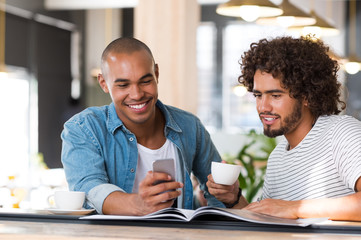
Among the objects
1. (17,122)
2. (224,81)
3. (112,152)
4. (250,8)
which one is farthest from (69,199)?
(224,81)

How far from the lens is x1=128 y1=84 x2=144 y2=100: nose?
204cm

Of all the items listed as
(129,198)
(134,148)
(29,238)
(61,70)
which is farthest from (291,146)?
(61,70)

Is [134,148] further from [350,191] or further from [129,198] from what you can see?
[350,191]

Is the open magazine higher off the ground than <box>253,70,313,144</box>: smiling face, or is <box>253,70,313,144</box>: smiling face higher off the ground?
<box>253,70,313,144</box>: smiling face

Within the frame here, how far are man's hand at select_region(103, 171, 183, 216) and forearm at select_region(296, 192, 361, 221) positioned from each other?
1.23 feet

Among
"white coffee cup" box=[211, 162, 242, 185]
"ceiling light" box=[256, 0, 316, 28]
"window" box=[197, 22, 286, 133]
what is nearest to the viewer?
"white coffee cup" box=[211, 162, 242, 185]

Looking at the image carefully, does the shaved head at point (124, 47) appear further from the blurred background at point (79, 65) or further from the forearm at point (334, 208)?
the blurred background at point (79, 65)

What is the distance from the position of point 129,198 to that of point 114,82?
0.52 meters

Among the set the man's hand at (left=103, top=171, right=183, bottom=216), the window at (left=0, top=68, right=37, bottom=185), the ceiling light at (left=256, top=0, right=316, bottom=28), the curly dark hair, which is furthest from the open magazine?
the window at (left=0, top=68, right=37, bottom=185)

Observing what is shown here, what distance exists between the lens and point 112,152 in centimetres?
210

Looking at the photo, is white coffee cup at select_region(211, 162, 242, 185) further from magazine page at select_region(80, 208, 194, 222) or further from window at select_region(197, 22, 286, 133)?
window at select_region(197, 22, 286, 133)

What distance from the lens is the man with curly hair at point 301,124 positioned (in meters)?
1.86

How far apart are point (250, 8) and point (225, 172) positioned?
5.32 feet

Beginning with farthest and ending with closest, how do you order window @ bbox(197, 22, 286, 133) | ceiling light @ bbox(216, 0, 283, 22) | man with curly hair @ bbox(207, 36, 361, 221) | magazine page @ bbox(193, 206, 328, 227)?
window @ bbox(197, 22, 286, 133) < ceiling light @ bbox(216, 0, 283, 22) < man with curly hair @ bbox(207, 36, 361, 221) < magazine page @ bbox(193, 206, 328, 227)
